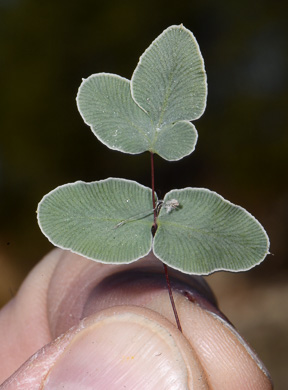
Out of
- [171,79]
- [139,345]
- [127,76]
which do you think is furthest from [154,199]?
[127,76]

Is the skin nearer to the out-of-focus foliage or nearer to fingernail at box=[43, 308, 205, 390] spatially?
fingernail at box=[43, 308, 205, 390]

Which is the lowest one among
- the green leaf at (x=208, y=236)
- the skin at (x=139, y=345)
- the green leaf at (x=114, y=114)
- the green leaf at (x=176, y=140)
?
the skin at (x=139, y=345)

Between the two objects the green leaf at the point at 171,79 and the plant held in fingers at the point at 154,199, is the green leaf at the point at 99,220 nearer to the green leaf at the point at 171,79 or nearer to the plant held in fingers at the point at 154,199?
the plant held in fingers at the point at 154,199

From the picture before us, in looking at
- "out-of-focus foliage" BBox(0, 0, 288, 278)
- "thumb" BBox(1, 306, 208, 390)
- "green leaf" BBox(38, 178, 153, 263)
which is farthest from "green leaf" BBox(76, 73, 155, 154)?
"out-of-focus foliage" BBox(0, 0, 288, 278)

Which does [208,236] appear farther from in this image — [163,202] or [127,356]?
[127,356]

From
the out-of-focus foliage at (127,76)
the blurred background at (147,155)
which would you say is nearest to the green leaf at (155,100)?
the out-of-focus foliage at (127,76)

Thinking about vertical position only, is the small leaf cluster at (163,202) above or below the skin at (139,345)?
above
